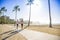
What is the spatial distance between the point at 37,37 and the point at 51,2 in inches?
26.6

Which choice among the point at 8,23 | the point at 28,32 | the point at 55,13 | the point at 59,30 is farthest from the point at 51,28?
the point at 8,23

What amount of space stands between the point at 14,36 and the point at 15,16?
365mm

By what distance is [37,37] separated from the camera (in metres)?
1.96

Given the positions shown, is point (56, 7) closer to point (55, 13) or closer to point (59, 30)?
point (55, 13)

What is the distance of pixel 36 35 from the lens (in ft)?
6.51

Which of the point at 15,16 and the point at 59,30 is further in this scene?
the point at 15,16

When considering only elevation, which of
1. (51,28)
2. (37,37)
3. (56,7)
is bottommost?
(37,37)

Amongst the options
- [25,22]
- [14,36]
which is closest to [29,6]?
[25,22]

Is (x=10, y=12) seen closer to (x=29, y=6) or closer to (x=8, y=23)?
(x=8, y=23)

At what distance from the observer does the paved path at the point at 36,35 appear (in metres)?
Answer: 1.92

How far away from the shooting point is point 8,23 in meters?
2.08

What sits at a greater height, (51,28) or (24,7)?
(24,7)

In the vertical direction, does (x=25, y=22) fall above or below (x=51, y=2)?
below

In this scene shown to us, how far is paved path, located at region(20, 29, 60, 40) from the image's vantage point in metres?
1.92
